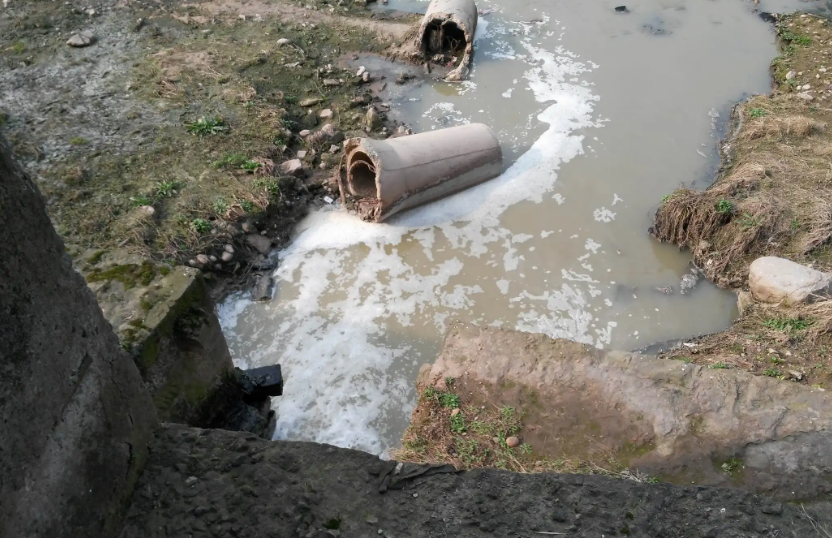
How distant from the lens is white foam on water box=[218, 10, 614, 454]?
508 centimetres

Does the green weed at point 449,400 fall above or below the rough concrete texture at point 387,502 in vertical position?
below

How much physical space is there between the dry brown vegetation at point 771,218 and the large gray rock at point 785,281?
0.41 feet

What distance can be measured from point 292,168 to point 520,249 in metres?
2.84

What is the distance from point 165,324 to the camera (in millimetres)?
3553

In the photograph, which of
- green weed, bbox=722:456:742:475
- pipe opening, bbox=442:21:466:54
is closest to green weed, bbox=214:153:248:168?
pipe opening, bbox=442:21:466:54

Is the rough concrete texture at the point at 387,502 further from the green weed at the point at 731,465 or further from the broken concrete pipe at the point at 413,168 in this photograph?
the broken concrete pipe at the point at 413,168

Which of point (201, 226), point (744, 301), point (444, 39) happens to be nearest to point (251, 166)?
point (201, 226)

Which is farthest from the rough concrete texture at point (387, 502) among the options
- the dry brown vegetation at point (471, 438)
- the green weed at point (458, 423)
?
the green weed at point (458, 423)

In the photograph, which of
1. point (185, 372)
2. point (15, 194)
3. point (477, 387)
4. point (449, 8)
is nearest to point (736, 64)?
point (449, 8)

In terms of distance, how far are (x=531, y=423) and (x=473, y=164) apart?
3444mm

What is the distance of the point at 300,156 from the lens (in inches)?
281

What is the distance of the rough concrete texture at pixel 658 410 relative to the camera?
12.7 feet

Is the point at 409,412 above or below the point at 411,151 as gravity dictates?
below

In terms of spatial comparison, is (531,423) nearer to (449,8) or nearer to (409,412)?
(409,412)
